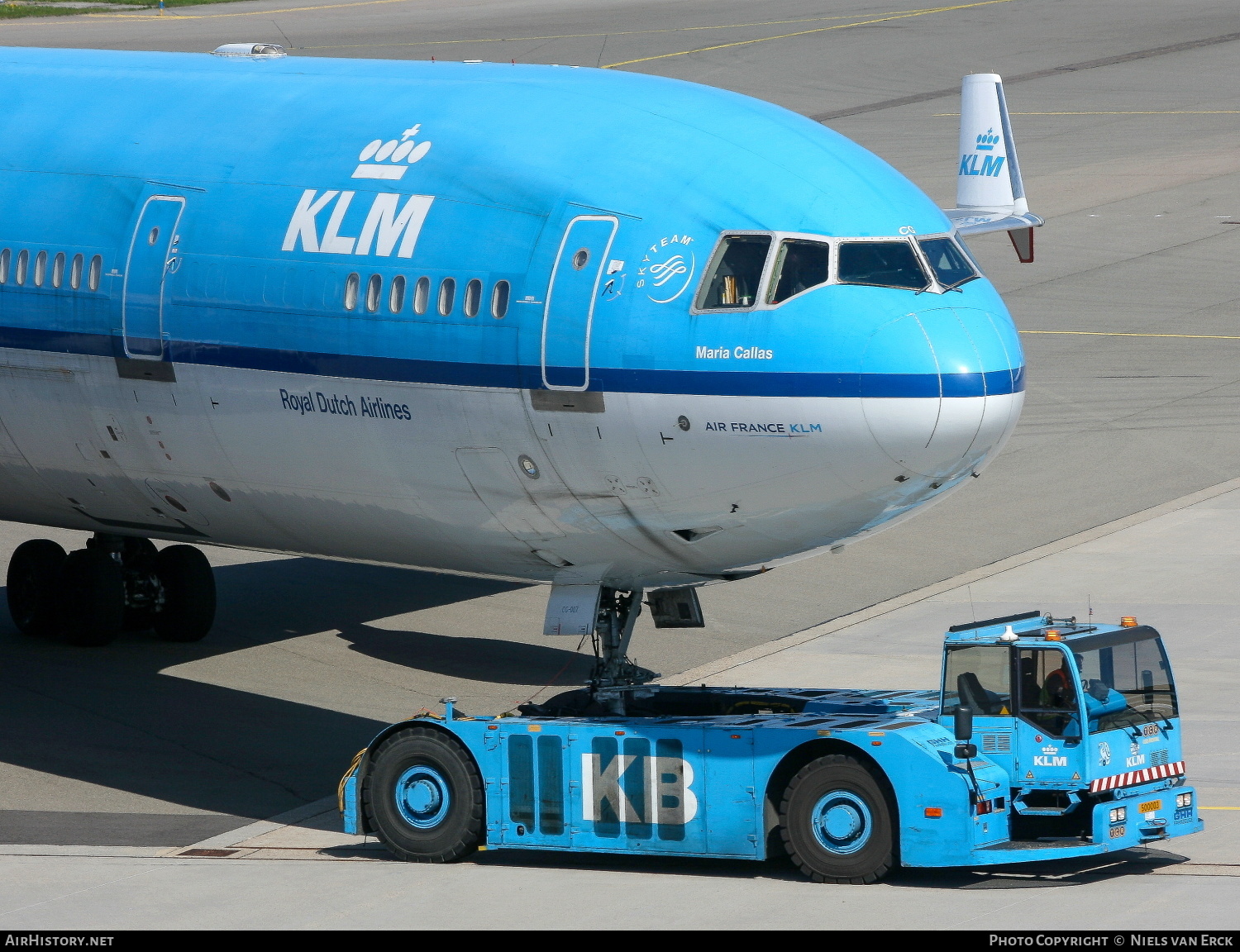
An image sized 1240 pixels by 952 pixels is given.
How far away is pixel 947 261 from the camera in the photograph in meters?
17.0

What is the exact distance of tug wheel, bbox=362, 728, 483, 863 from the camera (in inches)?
723

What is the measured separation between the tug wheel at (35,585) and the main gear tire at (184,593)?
139 centimetres

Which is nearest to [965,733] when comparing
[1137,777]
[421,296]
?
[1137,777]

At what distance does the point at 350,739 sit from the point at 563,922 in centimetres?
752

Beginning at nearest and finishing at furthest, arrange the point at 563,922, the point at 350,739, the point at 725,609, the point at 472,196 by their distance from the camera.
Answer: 1. the point at 563,922
2. the point at 472,196
3. the point at 350,739
4. the point at 725,609

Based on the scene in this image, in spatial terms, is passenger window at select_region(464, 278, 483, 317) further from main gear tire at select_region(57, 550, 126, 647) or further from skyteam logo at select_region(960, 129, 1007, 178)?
skyteam logo at select_region(960, 129, 1007, 178)

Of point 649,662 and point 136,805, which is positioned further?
point 649,662

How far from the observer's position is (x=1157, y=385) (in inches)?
1623

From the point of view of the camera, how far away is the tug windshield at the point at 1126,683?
1734 centimetres

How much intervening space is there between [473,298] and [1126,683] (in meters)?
6.80

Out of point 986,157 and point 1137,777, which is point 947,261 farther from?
point 986,157

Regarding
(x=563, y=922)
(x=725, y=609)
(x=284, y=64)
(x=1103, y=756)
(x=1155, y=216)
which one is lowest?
(x=563, y=922)

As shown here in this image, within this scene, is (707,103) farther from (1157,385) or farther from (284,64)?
(1157,385)

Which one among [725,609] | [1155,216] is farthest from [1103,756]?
[1155,216]
